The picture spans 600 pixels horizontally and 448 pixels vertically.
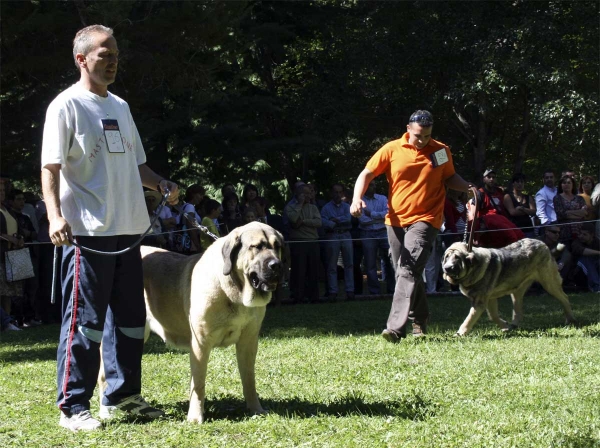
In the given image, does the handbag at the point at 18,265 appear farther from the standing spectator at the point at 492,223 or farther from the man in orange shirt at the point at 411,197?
the standing spectator at the point at 492,223

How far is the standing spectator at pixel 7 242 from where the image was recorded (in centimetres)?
1080

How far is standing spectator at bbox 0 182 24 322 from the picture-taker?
1080 centimetres

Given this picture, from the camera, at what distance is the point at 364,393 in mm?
5602

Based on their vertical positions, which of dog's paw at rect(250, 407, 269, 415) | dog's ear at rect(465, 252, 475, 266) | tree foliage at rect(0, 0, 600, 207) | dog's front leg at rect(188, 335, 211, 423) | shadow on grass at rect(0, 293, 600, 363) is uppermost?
tree foliage at rect(0, 0, 600, 207)

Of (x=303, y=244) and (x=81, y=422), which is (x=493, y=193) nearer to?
(x=303, y=244)

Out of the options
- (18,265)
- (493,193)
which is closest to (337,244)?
(493,193)

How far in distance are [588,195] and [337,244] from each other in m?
4.53

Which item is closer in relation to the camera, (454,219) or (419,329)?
(419,329)

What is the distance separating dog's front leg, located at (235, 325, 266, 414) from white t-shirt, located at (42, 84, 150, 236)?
3.06 feet

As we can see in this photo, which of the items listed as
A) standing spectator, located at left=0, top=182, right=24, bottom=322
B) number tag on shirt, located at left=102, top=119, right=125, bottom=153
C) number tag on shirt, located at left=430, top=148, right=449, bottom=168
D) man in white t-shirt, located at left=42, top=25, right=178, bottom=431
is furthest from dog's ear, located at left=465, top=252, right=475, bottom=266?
standing spectator, located at left=0, top=182, right=24, bottom=322

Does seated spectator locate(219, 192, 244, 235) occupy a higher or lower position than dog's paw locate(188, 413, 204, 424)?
higher

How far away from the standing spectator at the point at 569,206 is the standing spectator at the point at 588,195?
0.40 feet

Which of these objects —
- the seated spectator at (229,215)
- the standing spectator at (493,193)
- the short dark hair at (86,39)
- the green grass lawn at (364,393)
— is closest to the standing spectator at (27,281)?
the green grass lawn at (364,393)

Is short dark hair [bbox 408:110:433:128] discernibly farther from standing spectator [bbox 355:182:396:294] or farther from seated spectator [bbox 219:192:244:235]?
standing spectator [bbox 355:182:396:294]
